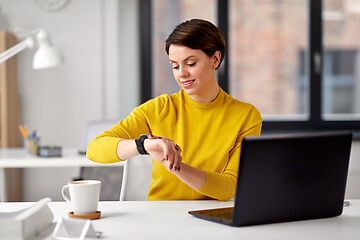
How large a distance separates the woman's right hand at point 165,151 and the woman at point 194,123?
14 centimetres

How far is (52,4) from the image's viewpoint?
150 inches

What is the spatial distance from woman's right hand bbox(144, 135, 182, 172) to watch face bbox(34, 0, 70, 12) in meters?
2.61

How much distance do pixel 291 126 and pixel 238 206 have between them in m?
2.87

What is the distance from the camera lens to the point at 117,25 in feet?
12.5

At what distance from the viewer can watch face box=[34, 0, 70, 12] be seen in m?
3.81

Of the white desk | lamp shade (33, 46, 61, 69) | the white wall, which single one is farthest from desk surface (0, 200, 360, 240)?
the white wall

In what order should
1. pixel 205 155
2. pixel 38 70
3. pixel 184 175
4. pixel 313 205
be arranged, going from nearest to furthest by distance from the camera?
pixel 313 205 → pixel 184 175 → pixel 205 155 → pixel 38 70

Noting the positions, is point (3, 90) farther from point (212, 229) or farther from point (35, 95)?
point (212, 229)

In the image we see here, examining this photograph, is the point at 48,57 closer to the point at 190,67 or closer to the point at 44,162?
the point at 44,162

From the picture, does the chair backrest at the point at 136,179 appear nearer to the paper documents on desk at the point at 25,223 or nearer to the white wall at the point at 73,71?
the paper documents on desk at the point at 25,223

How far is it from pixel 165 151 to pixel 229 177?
1.05 feet

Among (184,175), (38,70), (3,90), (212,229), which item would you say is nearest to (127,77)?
(38,70)

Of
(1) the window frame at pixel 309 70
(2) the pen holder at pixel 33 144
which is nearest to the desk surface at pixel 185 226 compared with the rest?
(2) the pen holder at pixel 33 144

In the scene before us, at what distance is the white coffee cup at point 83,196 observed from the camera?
130 cm
